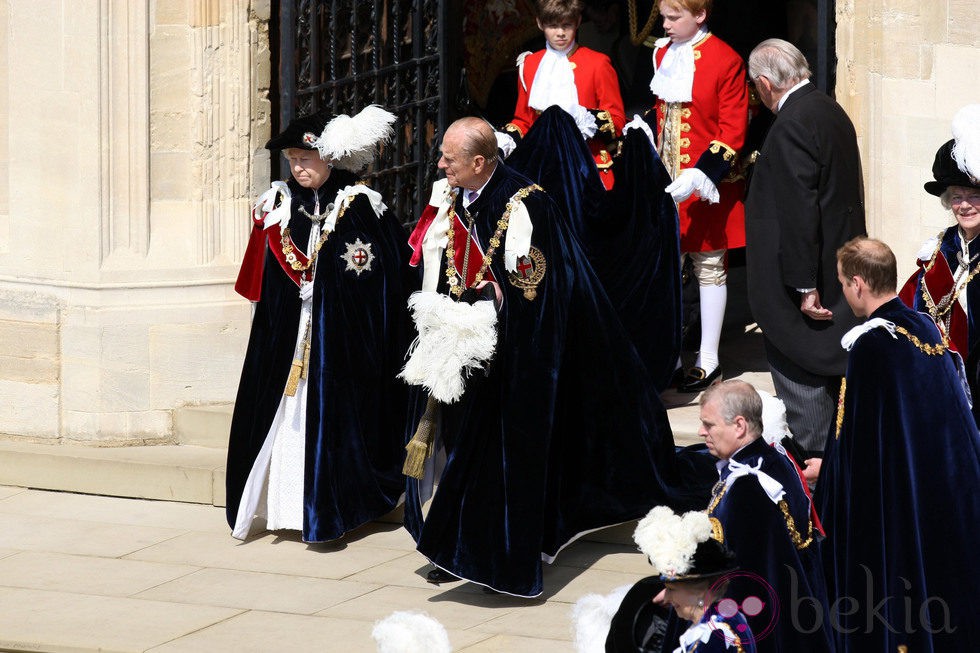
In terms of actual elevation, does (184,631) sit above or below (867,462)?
below

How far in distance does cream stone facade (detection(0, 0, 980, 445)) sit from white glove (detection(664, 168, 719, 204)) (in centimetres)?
224

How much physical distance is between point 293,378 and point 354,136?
1.05 metres

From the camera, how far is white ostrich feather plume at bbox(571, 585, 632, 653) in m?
5.60

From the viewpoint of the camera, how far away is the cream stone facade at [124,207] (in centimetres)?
853

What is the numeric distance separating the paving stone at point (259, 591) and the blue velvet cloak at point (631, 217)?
78.4 inches

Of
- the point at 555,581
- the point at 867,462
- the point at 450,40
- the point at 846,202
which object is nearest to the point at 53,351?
the point at 450,40

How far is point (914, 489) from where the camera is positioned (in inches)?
217

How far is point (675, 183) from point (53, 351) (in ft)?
10.5

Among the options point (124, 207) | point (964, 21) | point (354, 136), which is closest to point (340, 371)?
point (354, 136)

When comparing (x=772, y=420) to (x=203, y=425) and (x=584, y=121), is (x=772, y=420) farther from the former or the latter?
(x=203, y=425)

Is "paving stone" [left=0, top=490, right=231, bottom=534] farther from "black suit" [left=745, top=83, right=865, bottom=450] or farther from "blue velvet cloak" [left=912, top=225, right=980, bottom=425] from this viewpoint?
"blue velvet cloak" [left=912, top=225, right=980, bottom=425]

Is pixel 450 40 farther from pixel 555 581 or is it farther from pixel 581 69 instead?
pixel 555 581

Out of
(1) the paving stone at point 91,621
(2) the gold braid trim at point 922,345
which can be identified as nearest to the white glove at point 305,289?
(1) the paving stone at point 91,621

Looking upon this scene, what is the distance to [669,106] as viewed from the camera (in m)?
8.29
